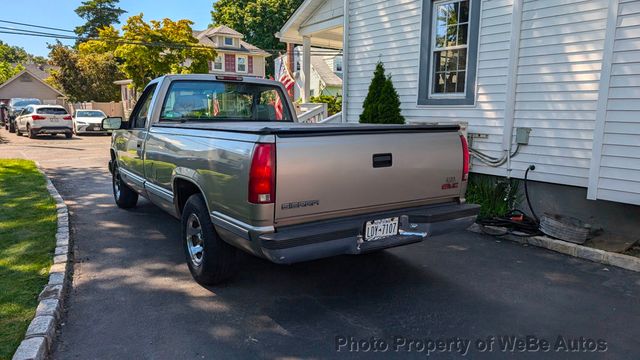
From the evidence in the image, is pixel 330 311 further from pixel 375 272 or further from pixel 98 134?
pixel 98 134

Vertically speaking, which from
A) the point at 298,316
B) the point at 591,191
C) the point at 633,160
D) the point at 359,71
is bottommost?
the point at 298,316

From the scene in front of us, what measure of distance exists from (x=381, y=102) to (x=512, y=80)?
8.57 ft

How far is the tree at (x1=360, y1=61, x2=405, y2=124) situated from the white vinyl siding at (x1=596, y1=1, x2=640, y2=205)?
382 centimetres

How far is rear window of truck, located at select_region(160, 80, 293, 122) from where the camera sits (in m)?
5.65

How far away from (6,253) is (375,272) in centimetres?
391

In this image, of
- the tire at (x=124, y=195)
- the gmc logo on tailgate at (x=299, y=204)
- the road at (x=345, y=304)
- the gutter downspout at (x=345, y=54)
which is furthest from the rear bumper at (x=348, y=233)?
the gutter downspout at (x=345, y=54)

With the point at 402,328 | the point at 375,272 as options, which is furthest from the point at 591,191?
the point at 402,328

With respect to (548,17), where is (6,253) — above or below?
below

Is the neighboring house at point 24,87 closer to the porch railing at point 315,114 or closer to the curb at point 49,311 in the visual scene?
the porch railing at point 315,114

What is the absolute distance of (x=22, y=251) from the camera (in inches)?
197

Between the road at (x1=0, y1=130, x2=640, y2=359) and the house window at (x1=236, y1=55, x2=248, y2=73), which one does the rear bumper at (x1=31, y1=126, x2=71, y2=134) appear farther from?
the house window at (x1=236, y1=55, x2=248, y2=73)

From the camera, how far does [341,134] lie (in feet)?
12.0

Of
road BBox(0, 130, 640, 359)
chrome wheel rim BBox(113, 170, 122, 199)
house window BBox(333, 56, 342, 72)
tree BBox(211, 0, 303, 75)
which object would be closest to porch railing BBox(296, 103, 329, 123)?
chrome wheel rim BBox(113, 170, 122, 199)

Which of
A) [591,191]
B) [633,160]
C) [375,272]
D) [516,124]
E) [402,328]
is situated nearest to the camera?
[402,328]
